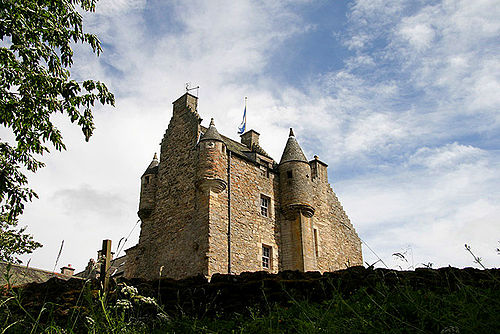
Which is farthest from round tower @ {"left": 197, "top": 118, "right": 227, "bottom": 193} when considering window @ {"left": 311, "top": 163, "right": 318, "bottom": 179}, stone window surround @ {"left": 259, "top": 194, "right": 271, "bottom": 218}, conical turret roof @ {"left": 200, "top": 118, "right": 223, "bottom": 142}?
window @ {"left": 311, "top": 163, "right": 318, "bottom": 179}

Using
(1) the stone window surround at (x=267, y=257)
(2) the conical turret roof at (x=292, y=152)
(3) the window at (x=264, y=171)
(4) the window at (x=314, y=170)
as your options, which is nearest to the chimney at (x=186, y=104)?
(3) the window at (x=264, y=171)

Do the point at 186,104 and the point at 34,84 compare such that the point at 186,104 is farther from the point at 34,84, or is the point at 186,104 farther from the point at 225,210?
the point at 34,84

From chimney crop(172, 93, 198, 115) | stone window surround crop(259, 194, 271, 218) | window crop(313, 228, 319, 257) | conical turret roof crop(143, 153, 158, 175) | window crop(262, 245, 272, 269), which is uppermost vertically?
chimney crop(172, 93, 198, 115)

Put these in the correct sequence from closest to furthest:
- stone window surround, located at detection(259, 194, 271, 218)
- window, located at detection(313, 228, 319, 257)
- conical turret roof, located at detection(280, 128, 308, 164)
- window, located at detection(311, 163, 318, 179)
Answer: stone window surround, located at detection(259, 194, 271, 218) < window, located at detection(313, 228, 319, 257) < conical turret roof, located at detection(280, 128, 308, 164) < window, located at detection(311, 163, 318, 179)

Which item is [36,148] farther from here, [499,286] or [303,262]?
[303,262]

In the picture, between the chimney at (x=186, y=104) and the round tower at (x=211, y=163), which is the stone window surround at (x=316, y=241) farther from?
the chimney at (x=186, y=104)

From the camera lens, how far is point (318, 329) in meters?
4.24

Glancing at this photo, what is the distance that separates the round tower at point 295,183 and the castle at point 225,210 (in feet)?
0.16

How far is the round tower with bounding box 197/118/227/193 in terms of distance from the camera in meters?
20.3

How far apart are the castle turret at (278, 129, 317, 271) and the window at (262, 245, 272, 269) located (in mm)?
758

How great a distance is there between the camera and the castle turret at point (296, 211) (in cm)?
2216

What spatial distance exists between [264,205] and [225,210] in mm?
3009

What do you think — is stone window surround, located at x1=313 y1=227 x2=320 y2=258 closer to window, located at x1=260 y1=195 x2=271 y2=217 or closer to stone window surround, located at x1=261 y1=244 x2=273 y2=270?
stone window surround, located at x1=261 y1=244 x2=273 y2=270

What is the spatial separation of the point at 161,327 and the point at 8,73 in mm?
7383
